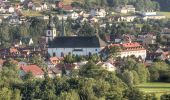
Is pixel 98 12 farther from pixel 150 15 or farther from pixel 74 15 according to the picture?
pixel 150 15

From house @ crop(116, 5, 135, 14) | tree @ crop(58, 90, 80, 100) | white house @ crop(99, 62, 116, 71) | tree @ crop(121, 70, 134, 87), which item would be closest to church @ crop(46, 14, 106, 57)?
white house @ crop(99, 62, 116, 71)

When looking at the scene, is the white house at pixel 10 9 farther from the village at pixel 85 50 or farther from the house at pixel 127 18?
the house at pixel 127 18

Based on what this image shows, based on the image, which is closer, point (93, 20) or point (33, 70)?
point (33, 70)

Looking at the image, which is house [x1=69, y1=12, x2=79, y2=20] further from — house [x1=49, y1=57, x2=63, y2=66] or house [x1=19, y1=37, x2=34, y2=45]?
house [x1=49, y1=57, x2=63, y2=66]

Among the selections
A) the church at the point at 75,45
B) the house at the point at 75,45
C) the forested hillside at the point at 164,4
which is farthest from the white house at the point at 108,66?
the forested hillside at the point at 164,4

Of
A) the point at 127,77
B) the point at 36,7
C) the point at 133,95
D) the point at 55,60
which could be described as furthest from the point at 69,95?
the point at 36,7

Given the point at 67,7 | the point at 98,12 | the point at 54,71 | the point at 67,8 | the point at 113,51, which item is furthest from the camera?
the point at 67,7

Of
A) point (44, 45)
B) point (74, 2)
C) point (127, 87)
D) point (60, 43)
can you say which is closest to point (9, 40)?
point (44, 45)
